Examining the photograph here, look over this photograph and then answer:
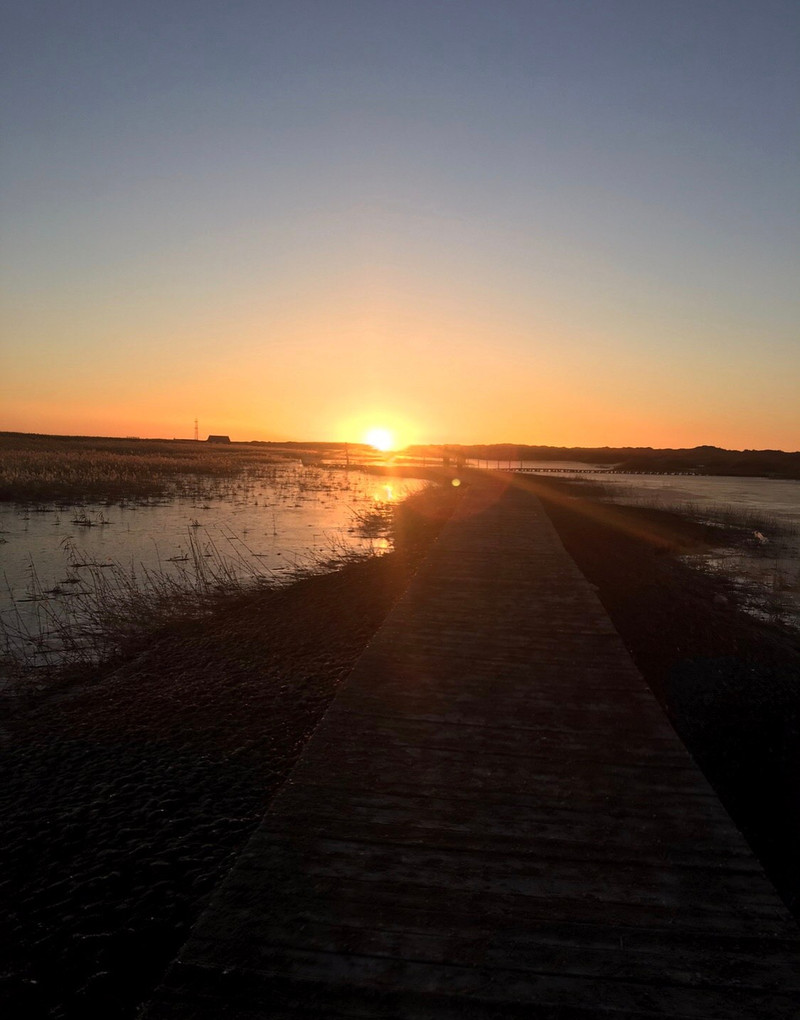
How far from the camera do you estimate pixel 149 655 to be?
29.7 ft

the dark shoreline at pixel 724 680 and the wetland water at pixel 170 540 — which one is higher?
the wetland water at pixel 170 540

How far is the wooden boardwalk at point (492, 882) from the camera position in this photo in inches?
112

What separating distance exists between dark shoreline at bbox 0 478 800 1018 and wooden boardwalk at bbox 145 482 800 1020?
3.10ft

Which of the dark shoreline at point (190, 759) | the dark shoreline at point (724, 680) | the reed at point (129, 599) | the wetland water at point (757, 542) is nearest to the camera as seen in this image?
the dark shoreline at point (190, 759)

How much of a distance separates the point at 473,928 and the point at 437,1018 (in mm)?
547

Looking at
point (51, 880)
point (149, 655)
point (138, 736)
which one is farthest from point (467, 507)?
point (51, 880)

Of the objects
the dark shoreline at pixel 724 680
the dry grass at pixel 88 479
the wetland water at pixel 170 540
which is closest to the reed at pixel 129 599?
the wetland water at pixel 170 540

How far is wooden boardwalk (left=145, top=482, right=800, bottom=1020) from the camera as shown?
2.85 m

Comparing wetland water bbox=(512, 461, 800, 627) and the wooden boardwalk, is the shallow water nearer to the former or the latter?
wetland water bbox=(512, 461, 800, 627)

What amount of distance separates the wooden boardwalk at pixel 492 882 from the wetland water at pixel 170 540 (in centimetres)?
754

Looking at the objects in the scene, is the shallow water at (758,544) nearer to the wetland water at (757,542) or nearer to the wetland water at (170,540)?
the wetland water at (757,542)

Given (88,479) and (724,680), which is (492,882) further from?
(88,479)

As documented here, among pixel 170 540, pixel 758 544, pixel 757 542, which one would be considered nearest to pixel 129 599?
pixel 170 540

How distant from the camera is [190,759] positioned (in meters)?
6.11
